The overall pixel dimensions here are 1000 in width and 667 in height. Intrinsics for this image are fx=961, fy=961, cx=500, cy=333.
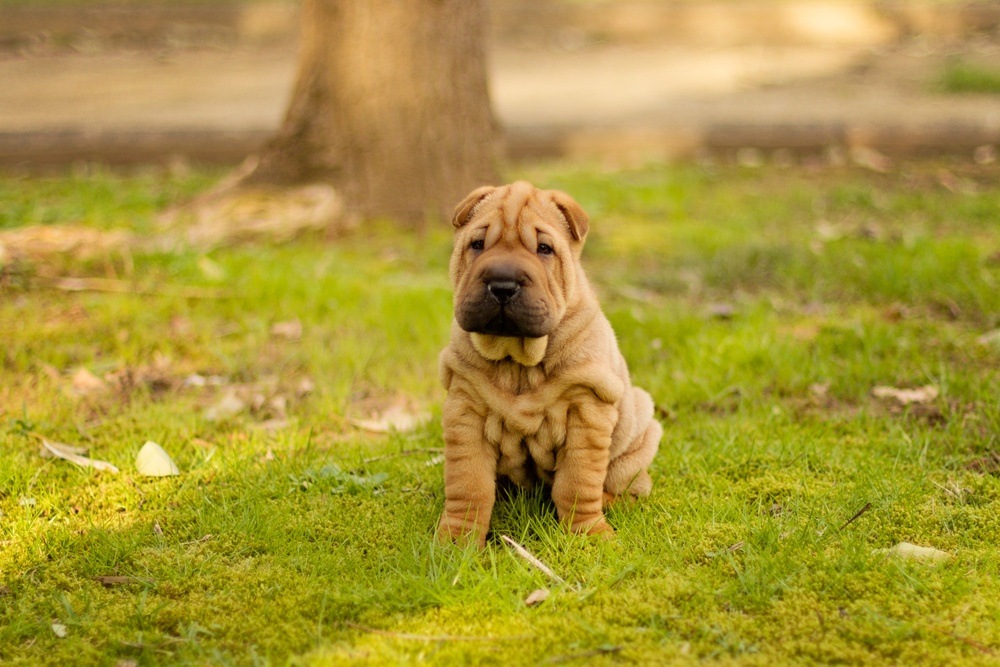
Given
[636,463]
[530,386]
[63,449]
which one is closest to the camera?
[530,386]

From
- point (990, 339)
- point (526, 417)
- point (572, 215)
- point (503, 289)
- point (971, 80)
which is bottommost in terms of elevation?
point (990, 339)

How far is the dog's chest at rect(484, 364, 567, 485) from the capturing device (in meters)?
2.92

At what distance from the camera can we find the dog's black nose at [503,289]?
2.69m

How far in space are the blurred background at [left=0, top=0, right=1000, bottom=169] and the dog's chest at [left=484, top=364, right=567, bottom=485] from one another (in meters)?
5.72

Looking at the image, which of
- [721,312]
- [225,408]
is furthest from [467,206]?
[721,312]

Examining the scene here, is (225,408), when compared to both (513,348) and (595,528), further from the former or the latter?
(595,528)

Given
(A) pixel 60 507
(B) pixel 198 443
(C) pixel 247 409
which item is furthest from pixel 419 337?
(A) pixel 60 507

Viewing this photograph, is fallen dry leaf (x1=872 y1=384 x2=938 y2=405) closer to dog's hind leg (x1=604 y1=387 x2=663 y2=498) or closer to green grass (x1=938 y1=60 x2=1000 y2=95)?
dog's hind leg (x1=604 y1=387 x2=663 y2=498)

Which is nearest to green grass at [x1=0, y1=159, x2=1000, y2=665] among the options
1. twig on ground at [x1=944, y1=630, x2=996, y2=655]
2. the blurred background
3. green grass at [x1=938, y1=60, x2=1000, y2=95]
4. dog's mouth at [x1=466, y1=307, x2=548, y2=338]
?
twig on ground at [x1=944, y1=630, x2=996, y2=655]

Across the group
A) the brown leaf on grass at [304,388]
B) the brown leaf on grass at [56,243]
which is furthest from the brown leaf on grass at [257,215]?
the brown leaf on grass at [304,388]

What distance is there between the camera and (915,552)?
288 cm

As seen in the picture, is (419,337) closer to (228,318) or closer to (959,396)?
(228,318)

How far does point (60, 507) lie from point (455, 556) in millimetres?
1431

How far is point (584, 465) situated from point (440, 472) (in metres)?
0.75
